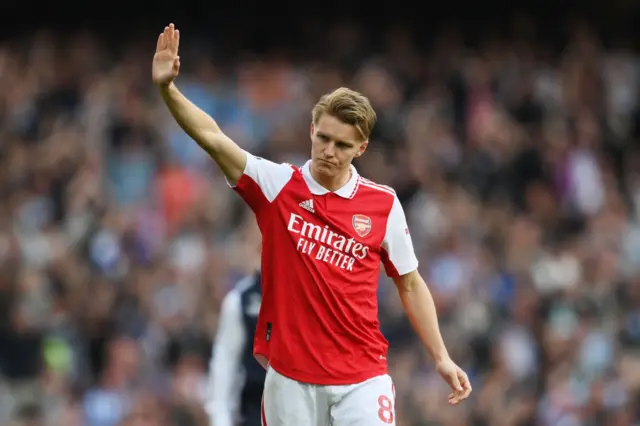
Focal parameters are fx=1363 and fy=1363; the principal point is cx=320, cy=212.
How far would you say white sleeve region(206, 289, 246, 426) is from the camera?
8.25 metres

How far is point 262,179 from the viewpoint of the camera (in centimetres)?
659

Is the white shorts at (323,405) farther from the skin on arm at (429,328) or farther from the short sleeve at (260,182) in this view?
the short sleeve at (260,182)

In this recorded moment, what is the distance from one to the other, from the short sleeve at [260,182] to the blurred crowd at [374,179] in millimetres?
4660

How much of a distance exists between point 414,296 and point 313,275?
0.65 metres

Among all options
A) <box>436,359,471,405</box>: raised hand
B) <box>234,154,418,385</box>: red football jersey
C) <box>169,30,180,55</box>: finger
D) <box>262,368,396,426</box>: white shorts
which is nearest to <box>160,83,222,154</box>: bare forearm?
<box>169,30,180,55</box>: finger

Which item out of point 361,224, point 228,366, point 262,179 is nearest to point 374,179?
point 228,366

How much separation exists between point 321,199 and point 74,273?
25.7 ft

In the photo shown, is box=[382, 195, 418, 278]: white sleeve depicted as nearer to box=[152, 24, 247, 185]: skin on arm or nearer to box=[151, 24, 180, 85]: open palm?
box=[152, 24, 247, 185]: skin on arm

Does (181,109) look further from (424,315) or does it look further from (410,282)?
(424,315)

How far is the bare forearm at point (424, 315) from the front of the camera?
22.6 feet

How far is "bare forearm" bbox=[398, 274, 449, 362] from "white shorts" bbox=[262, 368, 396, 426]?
44cm

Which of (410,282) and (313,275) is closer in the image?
(313,275)

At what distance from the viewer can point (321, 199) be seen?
669cm

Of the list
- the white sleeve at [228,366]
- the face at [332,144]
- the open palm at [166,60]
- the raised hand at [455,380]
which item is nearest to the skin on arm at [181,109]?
the open palm at [166,60]
